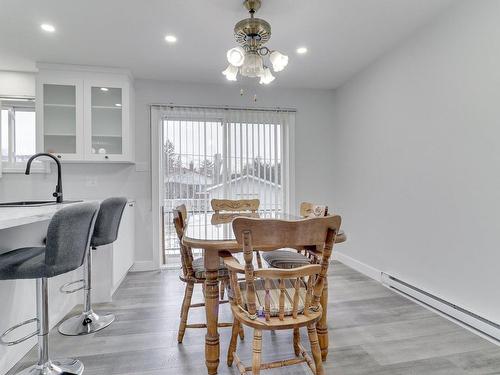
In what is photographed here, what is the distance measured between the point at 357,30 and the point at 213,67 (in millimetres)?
1556

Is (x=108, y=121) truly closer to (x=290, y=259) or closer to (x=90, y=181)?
(x=90, y=181)

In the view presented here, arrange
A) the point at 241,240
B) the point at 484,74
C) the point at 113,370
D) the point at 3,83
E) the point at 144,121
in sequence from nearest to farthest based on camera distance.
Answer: the point at 241,240 < the point at 113,370 < the point at 484,74 < the point at 3,83 < the point at 144,121

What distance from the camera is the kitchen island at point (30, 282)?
1488 mm

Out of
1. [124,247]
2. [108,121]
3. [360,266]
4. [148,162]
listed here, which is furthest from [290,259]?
[108,121]

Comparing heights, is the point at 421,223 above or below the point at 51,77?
below

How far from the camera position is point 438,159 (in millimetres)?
2297

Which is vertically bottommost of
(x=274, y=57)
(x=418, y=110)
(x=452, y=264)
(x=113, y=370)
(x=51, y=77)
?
Result: (x=113, y=370)

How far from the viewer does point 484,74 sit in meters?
1.93

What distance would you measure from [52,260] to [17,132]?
9.70 ft

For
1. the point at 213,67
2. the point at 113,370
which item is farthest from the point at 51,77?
the point at 113,370

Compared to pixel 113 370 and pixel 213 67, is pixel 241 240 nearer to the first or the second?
pixel 113 370

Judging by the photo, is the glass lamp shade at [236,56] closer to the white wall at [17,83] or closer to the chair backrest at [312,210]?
the chair backrest at [312,210]

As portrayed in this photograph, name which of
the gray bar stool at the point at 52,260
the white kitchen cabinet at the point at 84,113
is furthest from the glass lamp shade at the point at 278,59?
the white kitchen cabinet at the point at 84,113

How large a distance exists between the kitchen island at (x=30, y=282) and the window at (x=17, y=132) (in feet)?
5.38
